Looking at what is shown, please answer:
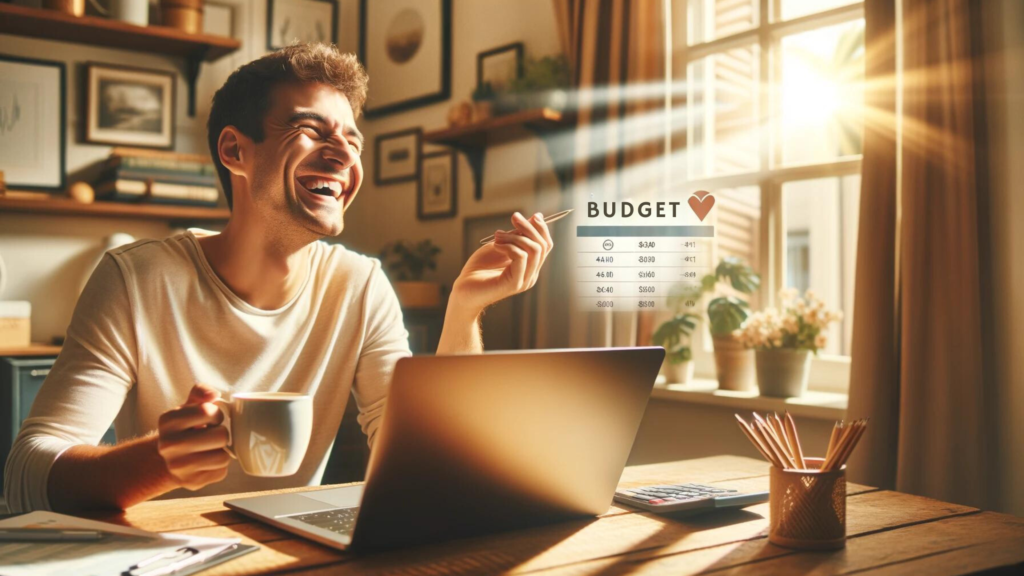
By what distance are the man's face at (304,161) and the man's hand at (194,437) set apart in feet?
1.91

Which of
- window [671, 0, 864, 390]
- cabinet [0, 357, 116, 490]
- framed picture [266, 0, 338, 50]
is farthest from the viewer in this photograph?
framed picture [266, 0, 338, 50]

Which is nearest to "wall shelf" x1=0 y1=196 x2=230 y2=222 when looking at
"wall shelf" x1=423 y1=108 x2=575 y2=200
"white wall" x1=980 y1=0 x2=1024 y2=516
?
"wall shelf" x1=423 y1=108 x2=575 y2=200

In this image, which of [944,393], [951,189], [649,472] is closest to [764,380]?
[944,393]

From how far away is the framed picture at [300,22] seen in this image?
362 centimetres

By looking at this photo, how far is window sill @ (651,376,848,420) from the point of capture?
6.39 ft

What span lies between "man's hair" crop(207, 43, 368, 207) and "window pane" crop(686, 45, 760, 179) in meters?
1.21

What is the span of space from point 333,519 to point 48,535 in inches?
10.5

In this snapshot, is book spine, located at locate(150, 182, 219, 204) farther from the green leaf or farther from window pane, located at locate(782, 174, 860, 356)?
window pane, located at locate(782, 174, 860, 356)

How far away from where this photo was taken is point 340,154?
4.48 feet

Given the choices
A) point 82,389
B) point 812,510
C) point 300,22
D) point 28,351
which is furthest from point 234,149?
point 300,22

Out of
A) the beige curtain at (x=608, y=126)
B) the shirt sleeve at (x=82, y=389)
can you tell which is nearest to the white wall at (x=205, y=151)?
the beige curtain at (x=608, y=126)

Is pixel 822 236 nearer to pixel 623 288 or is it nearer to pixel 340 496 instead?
pixel 623 288

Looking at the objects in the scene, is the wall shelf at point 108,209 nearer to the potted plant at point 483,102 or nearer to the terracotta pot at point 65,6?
the terracotta pot at point 65,6

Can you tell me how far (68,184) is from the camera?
3141 mm
